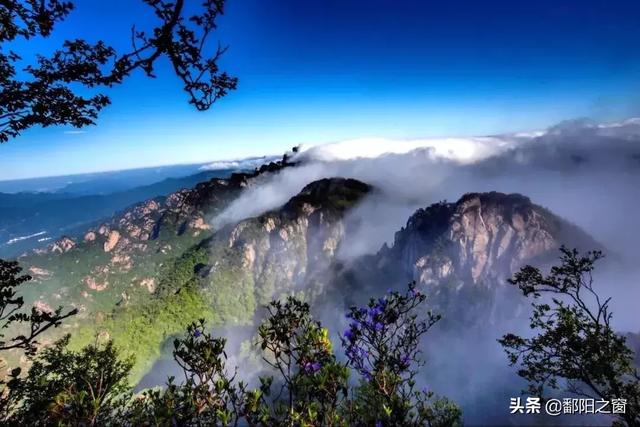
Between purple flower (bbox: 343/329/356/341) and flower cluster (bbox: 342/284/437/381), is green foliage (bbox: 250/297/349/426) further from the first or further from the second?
flower cluster (bbox: 342/284/437/381)

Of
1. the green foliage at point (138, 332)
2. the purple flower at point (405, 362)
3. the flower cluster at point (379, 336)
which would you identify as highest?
the flower cluster at point (379, 336)

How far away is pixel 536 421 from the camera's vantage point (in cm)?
8631

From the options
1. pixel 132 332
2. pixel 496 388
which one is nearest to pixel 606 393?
pixel 496 388

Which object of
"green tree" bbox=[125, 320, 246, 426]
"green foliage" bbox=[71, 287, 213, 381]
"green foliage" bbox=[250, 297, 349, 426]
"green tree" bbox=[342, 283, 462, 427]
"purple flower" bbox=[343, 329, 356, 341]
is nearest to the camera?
"green foliage" bbox=[250, 297, 349, 426]

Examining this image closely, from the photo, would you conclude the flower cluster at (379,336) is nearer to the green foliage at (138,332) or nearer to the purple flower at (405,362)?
the purple flower at (405,362)

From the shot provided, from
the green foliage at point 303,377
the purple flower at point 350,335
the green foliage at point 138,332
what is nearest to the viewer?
the green foliage at point 303,377

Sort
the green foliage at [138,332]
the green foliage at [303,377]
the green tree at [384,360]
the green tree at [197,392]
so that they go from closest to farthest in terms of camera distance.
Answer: the green foliage at [303,377] < the green tree at [197,392] < the green tree at [384,360] < the green foliage at [138,332]

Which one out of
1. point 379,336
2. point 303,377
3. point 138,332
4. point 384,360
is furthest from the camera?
point 138,332

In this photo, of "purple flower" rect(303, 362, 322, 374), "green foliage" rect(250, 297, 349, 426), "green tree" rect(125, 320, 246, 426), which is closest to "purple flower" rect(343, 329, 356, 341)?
"green foliage" rect(250, 297, 349, 426)

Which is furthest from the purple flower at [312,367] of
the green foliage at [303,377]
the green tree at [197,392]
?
the green tree at [197,392]

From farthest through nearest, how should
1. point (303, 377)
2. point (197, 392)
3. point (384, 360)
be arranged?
1. point (384, 360)
2. point (303, 377)
3. point (197, 392)

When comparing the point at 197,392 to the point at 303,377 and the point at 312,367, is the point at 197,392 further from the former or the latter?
the point at 312,367

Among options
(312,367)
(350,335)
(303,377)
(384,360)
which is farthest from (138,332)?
(312,367)

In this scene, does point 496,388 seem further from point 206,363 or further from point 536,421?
point 206,363
